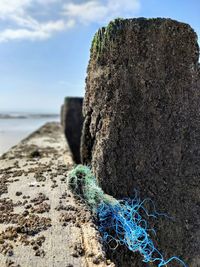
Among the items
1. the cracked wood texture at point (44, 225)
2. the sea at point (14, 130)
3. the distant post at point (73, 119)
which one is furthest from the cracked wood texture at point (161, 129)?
the distant post at point (73, 119)

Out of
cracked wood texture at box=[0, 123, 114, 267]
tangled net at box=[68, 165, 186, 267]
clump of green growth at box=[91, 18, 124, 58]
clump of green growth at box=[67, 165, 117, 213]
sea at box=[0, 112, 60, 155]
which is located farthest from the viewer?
sea at box=[0, 112, 60, 155]

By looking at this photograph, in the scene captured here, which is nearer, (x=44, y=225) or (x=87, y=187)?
(x=44, y=225)

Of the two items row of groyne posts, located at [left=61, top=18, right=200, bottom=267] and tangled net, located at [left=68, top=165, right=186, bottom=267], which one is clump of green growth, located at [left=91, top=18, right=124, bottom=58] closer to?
row of groyne posts, located at [left=61, top=18, right=200, bottom=267]

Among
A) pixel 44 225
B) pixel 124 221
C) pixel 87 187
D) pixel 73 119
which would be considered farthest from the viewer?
pixel 73 119

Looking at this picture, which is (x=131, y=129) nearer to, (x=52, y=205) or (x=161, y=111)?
(x=161, y=111)

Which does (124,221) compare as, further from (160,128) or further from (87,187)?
(160,128)

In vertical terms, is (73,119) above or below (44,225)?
below

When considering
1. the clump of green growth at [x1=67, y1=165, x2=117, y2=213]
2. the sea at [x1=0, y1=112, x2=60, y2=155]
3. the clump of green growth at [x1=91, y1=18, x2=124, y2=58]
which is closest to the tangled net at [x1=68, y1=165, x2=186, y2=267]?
the clump of green growth at [x1=67, y1=165, x2=117, y2=213]

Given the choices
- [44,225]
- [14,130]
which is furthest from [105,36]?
[14,130]
